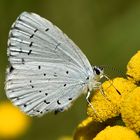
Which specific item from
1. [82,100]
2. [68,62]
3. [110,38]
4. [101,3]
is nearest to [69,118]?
[82,100]

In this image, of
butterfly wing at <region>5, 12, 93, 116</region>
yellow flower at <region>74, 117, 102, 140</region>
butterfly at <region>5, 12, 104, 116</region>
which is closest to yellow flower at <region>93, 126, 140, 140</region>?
yellow flower at <region>74, 117, 102, 140</region>

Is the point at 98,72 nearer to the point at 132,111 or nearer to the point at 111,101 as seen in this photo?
the point at 111,101

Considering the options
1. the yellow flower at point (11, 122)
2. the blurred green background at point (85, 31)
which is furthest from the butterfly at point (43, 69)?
the yellow flower at point (11, 122)

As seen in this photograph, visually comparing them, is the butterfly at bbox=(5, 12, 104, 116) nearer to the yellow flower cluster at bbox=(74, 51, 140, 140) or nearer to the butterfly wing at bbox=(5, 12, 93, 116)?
the butterfly wing at bbox=(5, 12, 93, 116)

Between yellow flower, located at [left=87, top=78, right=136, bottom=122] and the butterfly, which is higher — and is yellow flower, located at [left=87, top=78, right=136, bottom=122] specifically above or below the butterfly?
below

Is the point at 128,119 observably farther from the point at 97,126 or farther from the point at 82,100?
the point at 82,100

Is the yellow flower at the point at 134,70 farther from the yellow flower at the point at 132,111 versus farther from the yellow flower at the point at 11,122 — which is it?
the yellow flower at the point at 11,122
